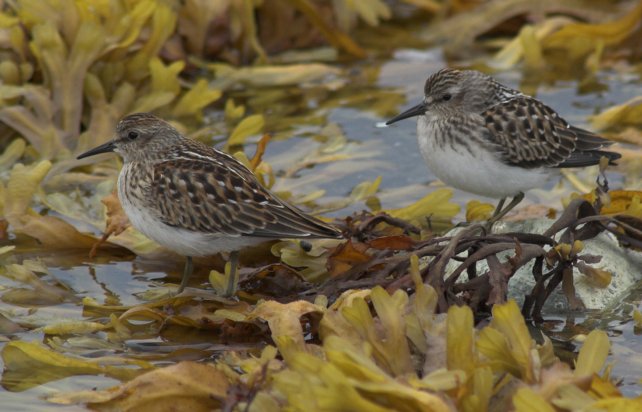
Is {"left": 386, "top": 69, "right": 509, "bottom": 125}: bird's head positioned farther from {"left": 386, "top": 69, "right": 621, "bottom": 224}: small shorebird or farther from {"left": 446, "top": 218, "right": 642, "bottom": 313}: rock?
{"left": 446, "top": 218, "right": 642, "bottom": 313}: rock

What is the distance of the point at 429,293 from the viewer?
504 cm

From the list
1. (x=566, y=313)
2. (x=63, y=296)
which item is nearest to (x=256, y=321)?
(x=63, y=296)

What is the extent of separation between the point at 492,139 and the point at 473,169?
29cm

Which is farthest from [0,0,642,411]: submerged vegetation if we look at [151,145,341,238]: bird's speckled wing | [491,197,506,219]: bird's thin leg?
[151,145,341,238]: bird's speckled wing

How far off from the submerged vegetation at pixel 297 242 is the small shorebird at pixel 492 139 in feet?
0.69

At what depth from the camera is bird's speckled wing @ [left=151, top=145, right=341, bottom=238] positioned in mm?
6086

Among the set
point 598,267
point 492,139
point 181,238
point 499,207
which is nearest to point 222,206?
point 181,238

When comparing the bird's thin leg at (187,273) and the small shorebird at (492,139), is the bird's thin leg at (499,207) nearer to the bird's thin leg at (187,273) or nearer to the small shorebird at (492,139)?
the small shorebird at (492,139)

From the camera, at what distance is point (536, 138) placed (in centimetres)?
701

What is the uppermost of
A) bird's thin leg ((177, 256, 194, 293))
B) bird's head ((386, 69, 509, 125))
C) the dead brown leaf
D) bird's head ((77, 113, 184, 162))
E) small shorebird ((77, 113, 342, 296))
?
bird's head ((386, 69, 509, 125))

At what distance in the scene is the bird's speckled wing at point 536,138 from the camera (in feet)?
22.6

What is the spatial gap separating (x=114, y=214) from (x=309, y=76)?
3606mm

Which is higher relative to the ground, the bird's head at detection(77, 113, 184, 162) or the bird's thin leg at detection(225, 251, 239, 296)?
the bird's head at detection(77, 113, 184, 162)

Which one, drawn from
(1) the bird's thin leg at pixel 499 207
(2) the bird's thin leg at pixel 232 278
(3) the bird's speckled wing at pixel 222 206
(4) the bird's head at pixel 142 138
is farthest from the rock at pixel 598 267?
(4) the bird's head at pixel 142 138
